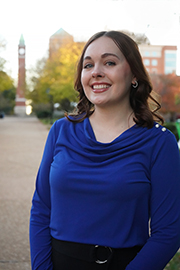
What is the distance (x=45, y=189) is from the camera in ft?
6.06

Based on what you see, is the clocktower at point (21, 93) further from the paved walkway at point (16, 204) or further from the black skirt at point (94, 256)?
the black skirt at point (94, 256)

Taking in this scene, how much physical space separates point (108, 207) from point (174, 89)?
18.9m

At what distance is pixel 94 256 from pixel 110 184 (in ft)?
1.21

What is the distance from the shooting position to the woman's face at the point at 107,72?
174 centimetres

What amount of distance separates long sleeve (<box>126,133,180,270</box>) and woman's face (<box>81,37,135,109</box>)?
373 mm

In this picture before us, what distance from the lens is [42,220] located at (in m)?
1.81

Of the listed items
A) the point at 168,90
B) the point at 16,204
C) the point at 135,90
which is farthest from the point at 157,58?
the point at 135,90

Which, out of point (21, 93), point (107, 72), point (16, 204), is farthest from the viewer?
point (21, 93)

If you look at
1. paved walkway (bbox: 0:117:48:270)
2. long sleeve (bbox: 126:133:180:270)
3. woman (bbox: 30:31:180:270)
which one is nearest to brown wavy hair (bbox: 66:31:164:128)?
woman (bbox: 30:31:180:270)

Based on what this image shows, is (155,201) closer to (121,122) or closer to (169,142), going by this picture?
(169,142)

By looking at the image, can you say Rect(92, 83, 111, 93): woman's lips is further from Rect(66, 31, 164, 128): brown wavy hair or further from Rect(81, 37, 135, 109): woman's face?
Rect(66, 31, 164, 128): brown wavy hair

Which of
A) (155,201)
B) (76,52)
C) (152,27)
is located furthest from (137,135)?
(76,52)

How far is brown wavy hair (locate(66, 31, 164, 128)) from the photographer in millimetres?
1753

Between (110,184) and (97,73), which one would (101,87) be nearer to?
(97,73)
